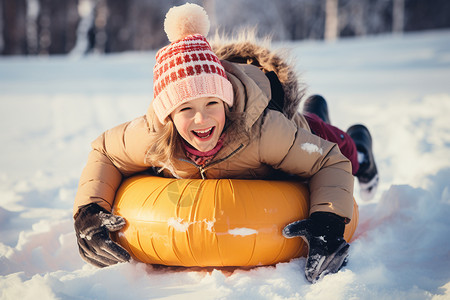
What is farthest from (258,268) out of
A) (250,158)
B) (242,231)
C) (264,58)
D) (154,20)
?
(154,20)

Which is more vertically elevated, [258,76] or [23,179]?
[258,76]

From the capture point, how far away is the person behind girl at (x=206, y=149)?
5.98ft

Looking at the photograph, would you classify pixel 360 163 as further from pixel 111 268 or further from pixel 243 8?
pixel 243 8

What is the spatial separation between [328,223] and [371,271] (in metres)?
0.26

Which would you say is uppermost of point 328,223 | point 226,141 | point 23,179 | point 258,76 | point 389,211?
point 258,76

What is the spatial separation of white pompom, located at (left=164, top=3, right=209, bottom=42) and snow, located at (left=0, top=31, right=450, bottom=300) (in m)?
0.84

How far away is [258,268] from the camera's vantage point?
6.06 feet

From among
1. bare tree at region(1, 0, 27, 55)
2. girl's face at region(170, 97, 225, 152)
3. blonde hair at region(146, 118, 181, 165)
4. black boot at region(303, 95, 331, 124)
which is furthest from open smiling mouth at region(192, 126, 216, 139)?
bare tree at region(1, 0, 27, 55)

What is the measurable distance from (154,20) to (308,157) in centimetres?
2029

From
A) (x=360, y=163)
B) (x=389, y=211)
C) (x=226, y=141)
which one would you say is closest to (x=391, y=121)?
(x=360, y=163)

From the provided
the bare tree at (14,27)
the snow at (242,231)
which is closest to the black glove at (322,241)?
the snow at (242,231)

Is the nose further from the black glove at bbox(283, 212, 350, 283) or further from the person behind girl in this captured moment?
the black glove at bbox(283, 212, 350, 283)

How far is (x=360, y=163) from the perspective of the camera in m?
2.87

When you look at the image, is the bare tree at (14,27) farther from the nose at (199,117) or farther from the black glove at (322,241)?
the black glove at (322,241)
